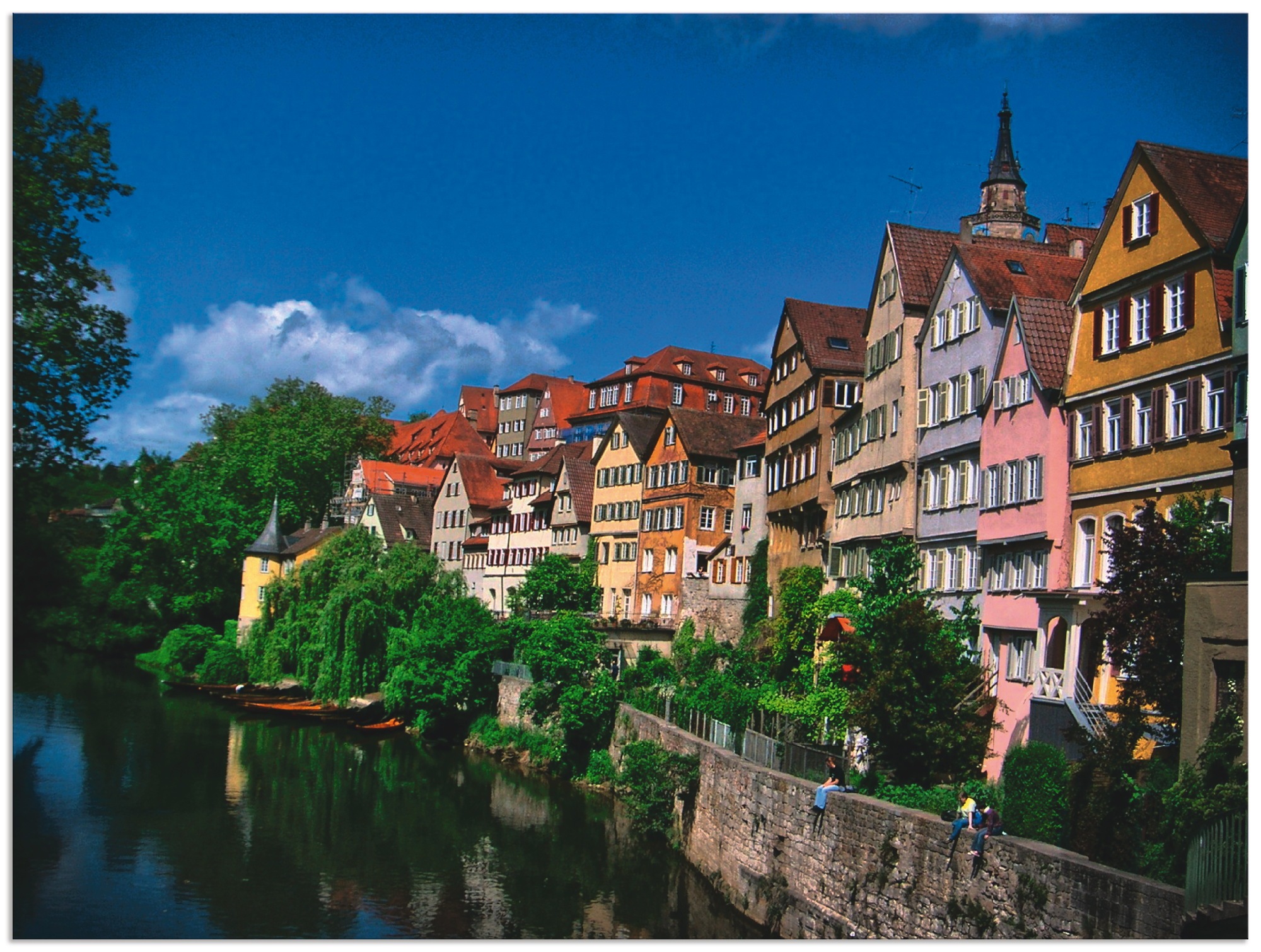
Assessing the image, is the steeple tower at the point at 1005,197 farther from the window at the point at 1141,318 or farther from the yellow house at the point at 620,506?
the window at the point at 1141,318

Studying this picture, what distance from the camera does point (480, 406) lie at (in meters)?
117

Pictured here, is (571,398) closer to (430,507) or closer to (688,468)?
(430,507)

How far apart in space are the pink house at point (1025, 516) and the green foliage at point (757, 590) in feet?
48.3

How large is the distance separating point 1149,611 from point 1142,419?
5033 millimetres

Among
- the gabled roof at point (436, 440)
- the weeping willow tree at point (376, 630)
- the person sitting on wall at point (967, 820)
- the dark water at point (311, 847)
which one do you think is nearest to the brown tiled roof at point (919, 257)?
the dark water at point (311, 847)

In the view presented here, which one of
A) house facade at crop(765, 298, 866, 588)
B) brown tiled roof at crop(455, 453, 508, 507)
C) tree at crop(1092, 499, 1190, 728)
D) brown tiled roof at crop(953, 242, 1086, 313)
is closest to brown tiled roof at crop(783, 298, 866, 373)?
house facade at crop(765, 298, 866, 588)

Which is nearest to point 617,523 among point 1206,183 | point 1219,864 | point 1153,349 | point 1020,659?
point 1020,659

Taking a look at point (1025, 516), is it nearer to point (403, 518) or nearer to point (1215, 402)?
point (1215, 402)

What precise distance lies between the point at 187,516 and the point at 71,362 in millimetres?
51227

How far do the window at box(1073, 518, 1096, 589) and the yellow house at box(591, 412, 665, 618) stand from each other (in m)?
30.7

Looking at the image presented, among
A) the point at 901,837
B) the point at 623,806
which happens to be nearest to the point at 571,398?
the point at 623,806

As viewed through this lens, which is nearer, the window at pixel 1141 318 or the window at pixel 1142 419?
the window at pixel 1142 419

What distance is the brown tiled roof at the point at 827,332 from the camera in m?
39.4

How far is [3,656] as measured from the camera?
1550 cm
